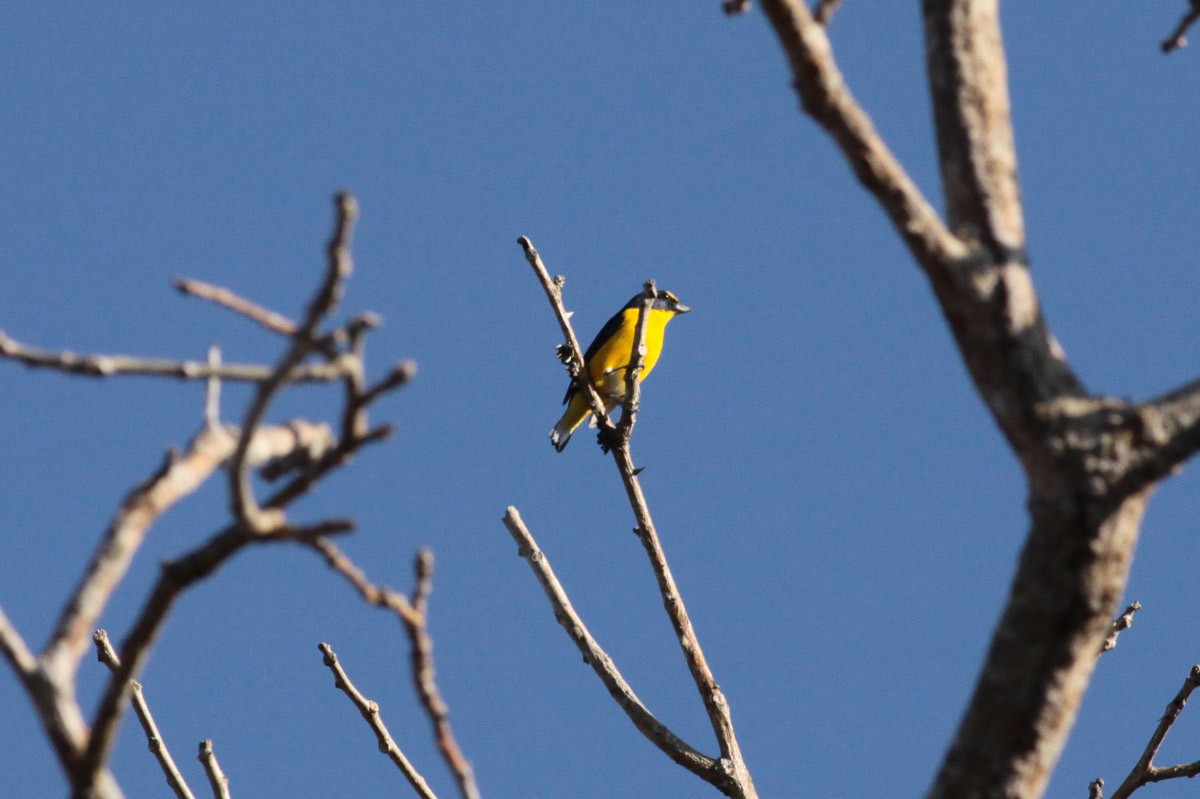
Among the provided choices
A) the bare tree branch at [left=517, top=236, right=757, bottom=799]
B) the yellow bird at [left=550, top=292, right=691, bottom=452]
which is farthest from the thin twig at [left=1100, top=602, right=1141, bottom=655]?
→ the yellow bird at [left=550, top=292, right=691, bottom=452]

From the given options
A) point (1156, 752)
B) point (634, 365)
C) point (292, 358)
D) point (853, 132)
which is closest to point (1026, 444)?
point (853, 132)

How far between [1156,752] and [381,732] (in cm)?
218

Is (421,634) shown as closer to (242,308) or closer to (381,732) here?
(242,308)

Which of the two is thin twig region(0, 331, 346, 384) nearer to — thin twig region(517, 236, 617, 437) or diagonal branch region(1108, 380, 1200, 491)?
diagonal branch region(1108, 380, 1200, 491)

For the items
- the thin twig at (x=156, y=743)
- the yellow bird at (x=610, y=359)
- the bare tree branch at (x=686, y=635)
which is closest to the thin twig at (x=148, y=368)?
the thin twig at (x=156, y=743)

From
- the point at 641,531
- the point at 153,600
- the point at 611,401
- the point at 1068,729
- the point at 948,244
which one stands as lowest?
the point at 1068,729

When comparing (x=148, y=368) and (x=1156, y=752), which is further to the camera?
(x=1156, y=752)

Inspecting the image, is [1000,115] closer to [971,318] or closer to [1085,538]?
[971,318]

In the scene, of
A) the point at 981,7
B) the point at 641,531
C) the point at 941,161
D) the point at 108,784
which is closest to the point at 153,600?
the point at 108,784

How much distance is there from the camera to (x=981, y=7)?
2.59m

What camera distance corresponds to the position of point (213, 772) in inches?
136

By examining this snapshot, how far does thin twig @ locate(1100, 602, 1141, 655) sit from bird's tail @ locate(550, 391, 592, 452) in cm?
749

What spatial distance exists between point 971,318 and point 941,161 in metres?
0.36

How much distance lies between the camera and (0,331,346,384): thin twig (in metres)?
1.71
